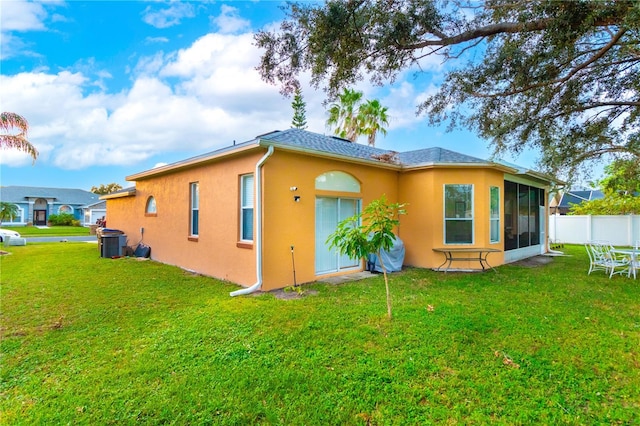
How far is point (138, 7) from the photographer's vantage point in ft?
25.0

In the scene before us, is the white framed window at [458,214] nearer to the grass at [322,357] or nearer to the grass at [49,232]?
the grass at [322,357]

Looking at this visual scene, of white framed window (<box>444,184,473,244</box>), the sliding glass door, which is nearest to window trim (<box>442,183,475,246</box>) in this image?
white framed window (<box>444,184,473,244</box>)

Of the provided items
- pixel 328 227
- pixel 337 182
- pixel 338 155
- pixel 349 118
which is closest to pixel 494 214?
pixel 337 182

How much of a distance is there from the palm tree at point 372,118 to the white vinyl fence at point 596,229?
484 inches

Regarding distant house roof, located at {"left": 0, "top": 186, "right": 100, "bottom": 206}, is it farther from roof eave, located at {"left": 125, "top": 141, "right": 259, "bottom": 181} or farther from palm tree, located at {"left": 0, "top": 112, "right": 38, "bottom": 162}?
roof eave, located at {"left": 125, "top": 141, "right": 259, "bottom": 181}

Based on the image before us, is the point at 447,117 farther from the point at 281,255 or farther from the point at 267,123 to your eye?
the point at 267,123

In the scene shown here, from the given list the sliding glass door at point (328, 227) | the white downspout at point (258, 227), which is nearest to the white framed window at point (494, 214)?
the sliding glass door at point (328, 227)

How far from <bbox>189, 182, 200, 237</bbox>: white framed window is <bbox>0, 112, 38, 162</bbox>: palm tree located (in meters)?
8.00

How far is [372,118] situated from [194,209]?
45.8 ft

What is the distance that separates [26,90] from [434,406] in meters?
14.9

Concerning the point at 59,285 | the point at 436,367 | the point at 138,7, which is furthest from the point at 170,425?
the point at 138,7

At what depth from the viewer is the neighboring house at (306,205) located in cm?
704

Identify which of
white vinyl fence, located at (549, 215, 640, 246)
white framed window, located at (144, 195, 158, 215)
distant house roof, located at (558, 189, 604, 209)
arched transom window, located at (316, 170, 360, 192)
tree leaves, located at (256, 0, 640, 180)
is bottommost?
white vinyl fence, located at (549, 215, 640, 246)

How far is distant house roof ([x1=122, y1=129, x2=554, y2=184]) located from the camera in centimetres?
719
